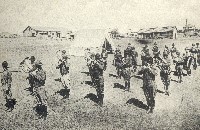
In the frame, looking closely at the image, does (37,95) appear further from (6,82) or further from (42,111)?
(6,82)

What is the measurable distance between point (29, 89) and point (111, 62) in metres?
4.74

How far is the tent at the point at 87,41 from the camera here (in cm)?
966

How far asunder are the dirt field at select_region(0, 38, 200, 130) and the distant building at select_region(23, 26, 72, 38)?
1.45 ft

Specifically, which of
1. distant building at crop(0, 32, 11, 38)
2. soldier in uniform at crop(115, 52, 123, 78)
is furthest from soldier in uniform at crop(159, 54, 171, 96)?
distant building at crop(0, 32, 11, 38)

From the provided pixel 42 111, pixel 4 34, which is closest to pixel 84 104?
pixel 42 111

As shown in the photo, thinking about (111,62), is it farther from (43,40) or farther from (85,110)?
(85,110)

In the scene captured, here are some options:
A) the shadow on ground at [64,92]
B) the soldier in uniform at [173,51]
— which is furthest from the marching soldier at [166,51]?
the shadow on ground at [64,92]

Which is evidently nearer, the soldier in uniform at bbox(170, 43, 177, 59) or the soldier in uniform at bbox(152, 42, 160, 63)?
the soldier in uniform at bbox(152, 42, 160, 63)

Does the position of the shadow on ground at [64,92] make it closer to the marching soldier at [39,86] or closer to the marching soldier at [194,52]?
the marching soldier at [39,86]

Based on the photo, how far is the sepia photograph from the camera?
752 centimetres

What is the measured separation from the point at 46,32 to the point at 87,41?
2077mm

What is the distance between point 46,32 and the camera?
924 centimetres

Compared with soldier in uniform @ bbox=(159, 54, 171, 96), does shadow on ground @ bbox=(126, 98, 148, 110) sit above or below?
below

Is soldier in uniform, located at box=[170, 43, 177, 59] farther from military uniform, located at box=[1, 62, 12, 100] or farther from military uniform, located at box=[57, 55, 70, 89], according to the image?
military uniform, located at box=[1, 62, 12, 100]
